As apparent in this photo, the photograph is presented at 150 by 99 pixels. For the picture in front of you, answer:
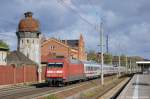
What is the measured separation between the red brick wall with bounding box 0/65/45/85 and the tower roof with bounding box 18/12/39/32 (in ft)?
63.0

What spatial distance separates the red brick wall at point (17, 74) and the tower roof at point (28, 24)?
19.2 meters

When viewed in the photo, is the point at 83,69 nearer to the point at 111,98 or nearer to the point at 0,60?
the point at 0,60

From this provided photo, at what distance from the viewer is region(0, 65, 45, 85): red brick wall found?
155ft

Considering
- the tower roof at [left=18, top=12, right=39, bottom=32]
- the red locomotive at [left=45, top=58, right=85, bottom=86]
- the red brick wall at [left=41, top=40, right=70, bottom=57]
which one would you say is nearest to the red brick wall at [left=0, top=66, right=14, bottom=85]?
the red locomotive at [left=45, top=58, right=85, bottom=86]

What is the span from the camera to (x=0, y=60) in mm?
55844

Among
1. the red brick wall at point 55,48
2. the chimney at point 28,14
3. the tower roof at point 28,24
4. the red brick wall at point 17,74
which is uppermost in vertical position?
the chimney at point 28,14

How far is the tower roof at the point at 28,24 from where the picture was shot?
78006 mm

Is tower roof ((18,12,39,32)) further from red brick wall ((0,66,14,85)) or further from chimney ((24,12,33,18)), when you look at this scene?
red brick wall ((0,66,14,85))

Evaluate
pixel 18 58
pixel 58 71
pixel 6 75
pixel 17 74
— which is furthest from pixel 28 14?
pixel 58 71

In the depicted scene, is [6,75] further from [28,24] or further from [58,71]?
[28,24]

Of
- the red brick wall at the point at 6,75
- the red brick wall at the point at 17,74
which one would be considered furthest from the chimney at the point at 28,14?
the red brick wall at the point at 6,75

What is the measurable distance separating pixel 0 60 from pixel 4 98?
2954cm

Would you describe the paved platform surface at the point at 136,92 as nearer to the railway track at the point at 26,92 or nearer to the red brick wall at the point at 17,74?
the railway track at the point at 26,92

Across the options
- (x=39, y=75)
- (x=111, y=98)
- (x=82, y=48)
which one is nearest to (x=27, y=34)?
(x=39, y=75)
